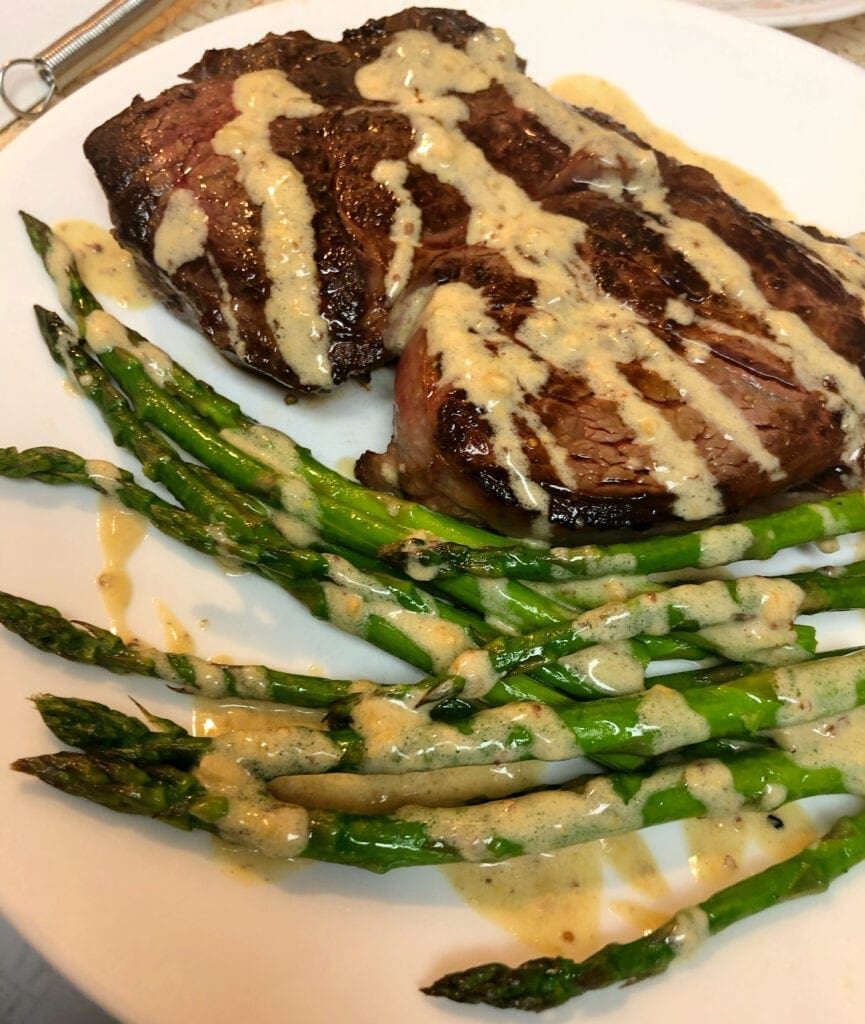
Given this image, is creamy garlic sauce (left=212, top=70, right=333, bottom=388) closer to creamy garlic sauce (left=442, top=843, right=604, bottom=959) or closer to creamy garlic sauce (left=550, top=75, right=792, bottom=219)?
creamy garlic sauce (left=550, top=75, right=792, bottom=219)

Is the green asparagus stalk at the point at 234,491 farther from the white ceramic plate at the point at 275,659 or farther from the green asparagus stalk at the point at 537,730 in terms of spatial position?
the green asparagus stalk at the point at 537,730

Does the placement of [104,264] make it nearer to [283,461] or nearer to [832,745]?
[283,461]

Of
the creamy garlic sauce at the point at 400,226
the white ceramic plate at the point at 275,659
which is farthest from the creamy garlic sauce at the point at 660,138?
the creamy garlic sauce at the point at 400,226

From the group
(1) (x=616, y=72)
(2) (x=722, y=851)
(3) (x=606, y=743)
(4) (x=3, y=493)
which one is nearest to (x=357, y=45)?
(1) (x=616, y=72)

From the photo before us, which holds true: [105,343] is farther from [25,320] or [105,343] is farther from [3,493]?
[3,493]

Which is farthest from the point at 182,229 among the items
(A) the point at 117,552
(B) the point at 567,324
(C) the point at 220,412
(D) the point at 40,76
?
(D) the point at 40,76

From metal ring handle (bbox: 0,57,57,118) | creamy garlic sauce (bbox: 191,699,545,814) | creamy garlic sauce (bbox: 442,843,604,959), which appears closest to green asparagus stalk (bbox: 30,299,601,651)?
creamy garlic sauce (bbox: 191,699,545,814)
